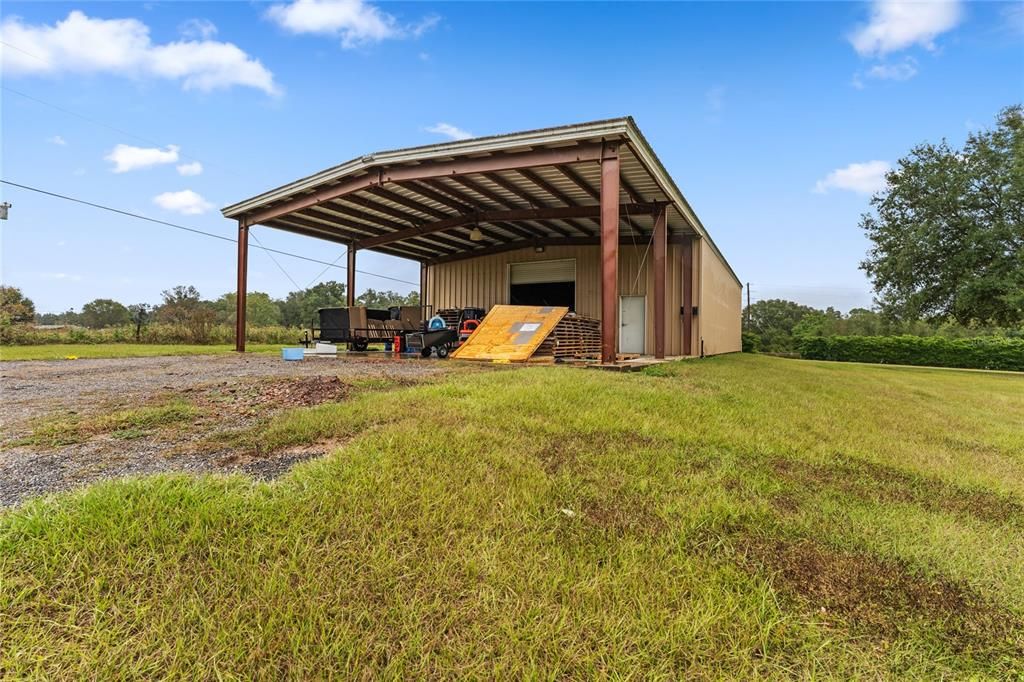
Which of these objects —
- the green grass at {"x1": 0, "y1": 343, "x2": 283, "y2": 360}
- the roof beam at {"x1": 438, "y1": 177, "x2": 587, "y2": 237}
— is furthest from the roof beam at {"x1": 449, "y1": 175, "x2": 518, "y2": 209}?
the green grass at {"x1": 0, "y1": 343, "x2": 283, "y2": 360}

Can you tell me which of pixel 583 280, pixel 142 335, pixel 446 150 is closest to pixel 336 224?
pixel 446 150

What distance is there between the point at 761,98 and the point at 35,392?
1626 centimetres

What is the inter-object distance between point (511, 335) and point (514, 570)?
23.7ft

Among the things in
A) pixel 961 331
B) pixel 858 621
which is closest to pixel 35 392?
pixel 858 621

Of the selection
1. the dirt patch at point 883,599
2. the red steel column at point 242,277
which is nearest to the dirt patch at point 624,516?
the dirt patch at point 883,599

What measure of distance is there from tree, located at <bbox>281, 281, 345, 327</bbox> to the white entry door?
43.0 m

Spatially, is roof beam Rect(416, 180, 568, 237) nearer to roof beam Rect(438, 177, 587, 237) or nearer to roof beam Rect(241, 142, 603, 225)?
roof beam Rect(438, 177, 587, 237)

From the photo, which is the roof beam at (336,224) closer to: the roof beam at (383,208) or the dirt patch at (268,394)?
the roof beam at (383,208)

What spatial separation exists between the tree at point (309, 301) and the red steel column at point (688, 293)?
44848 mm

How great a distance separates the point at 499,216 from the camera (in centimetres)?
1205

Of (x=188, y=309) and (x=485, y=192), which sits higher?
(x=485, y=192)

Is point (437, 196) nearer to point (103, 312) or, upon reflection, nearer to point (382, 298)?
point (103, 312)

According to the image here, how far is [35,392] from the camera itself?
4.54 metres

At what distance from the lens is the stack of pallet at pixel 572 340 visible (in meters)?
8.47
